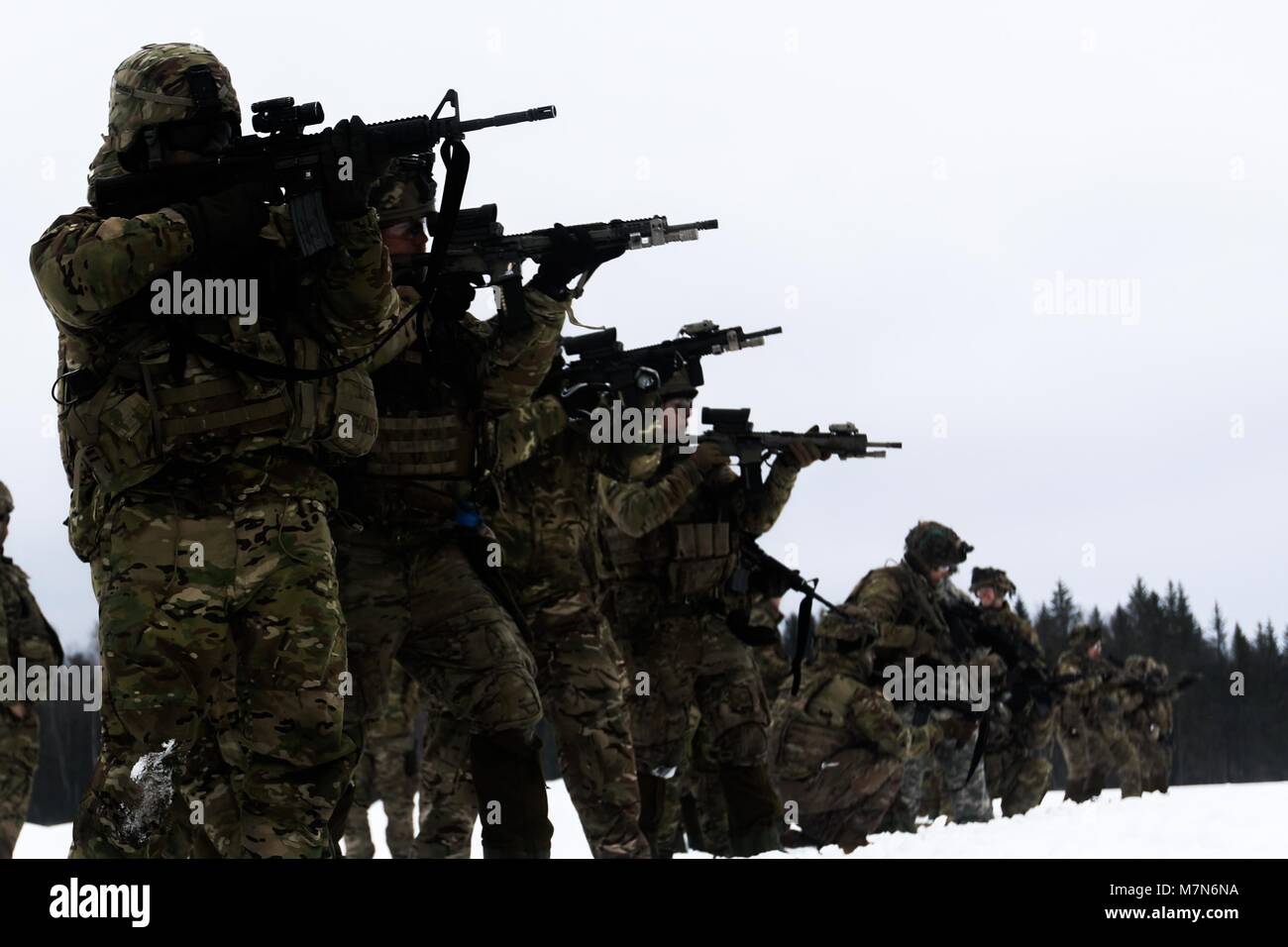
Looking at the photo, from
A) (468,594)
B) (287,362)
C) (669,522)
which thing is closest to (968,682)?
(669,522)

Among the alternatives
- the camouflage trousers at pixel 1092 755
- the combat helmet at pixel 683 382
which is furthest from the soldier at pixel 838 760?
the camouflage trousers at pixel 1092 755

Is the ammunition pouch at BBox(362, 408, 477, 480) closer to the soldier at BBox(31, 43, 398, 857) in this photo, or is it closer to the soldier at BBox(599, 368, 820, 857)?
the soldier at BBox(31, 43, 398, 857)

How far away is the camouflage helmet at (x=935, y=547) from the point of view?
13430 millimetres

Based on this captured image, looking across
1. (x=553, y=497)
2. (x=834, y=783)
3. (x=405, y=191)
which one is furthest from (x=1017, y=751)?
(x=405, y=191)

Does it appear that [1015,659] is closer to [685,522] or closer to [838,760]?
[838,760]

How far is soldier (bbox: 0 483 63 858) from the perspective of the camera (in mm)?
8609

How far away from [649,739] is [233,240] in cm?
572

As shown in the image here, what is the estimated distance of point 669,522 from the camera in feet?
34.1

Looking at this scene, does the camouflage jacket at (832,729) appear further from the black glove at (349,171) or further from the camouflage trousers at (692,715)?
the black glove at (349,171)

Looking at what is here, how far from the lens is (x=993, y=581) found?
17094 mm

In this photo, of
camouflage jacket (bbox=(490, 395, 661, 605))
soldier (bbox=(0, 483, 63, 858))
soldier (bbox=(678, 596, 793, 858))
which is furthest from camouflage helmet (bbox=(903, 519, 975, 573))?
soldier (bbox=(0, 483, 63, 858))

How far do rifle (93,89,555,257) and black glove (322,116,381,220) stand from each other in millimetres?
15

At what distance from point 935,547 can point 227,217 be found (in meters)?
9.58
